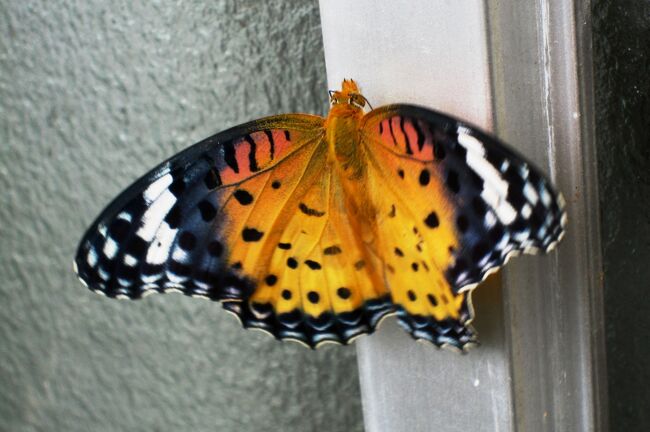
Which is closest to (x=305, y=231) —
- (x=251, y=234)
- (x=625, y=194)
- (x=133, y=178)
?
(x=251, y=234)

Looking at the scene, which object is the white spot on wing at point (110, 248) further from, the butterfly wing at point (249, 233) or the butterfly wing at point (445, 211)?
the butterfly wing at point (445, 211)

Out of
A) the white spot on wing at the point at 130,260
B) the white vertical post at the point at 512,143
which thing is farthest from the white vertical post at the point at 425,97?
the white spot on wing at the point at 130,260

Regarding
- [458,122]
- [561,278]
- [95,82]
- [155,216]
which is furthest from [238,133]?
[95,82]

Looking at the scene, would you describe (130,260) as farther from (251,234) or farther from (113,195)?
(113,195)

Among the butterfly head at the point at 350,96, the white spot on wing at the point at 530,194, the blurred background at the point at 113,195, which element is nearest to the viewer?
the white spot on wing at the point at 530,194

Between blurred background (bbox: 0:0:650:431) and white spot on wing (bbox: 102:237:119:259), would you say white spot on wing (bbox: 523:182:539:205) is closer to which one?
blurred background (bbox: 0:0:650:431)

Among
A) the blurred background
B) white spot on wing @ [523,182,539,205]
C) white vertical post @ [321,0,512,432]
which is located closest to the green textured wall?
the blurred background

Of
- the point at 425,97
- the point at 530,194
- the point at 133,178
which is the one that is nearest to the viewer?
the point at 530,194
